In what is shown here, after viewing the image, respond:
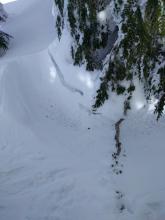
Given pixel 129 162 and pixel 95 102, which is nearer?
pixel 129 162

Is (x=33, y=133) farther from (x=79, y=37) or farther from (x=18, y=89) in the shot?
(x=79, y=37)

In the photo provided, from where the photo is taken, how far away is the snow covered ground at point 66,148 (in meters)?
6.38

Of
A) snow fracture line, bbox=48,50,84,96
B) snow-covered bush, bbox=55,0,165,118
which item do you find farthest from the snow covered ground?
snow-covered bush, bbox=55,0,165,118

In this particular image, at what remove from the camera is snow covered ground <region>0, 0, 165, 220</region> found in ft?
20.9

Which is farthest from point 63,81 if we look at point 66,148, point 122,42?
point 122,42

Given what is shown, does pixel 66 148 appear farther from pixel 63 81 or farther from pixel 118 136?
pixel 63 81

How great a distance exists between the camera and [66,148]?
8031mm

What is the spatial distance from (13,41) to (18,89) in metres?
4.01

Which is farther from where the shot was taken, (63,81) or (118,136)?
(63,81)

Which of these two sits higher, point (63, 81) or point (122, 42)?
point (63, 81)

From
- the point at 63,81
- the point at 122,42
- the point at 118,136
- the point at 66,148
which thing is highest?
the point at 63,81

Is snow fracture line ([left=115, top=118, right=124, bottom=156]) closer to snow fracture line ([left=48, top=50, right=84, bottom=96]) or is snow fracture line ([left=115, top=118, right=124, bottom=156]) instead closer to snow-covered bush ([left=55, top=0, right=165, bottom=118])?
snow-covered bush ([left=55, top=0, right=165, bottom=118])

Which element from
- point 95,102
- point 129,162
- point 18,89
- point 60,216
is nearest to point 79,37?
→ point 95,102

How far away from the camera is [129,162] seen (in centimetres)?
727
